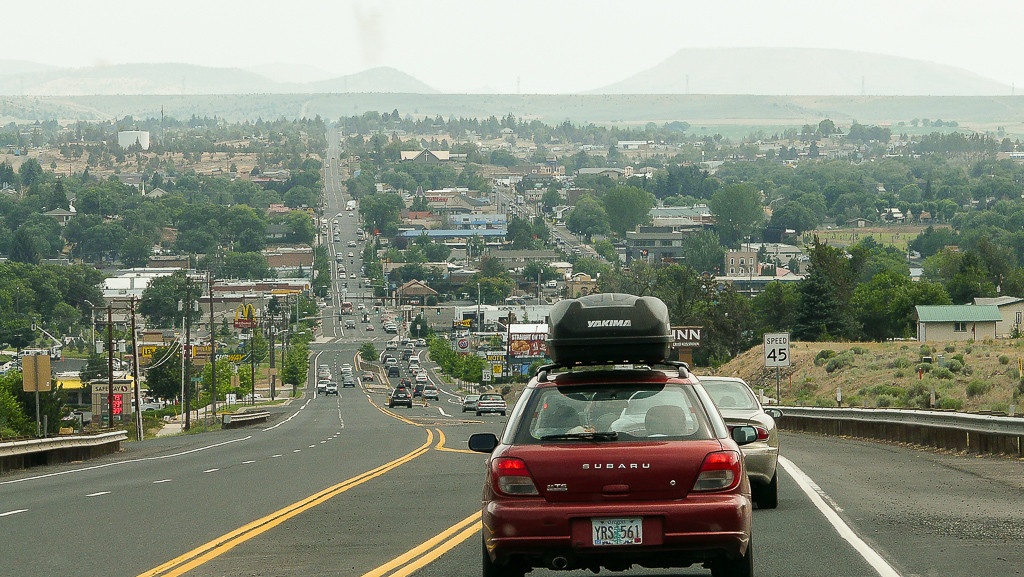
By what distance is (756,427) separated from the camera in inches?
664

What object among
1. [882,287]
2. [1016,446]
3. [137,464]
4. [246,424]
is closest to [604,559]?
[1016,446]

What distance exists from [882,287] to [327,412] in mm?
61240

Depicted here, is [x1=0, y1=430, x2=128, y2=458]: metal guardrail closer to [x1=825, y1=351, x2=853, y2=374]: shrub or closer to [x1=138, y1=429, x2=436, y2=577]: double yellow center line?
[x1=138, y1=429, x2=436, y2=577]: double yellow center line

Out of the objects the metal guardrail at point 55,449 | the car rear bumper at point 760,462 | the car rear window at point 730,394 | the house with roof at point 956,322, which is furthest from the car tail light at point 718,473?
the house with roof at point 956,322

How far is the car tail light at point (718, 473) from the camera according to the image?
11.0 metres

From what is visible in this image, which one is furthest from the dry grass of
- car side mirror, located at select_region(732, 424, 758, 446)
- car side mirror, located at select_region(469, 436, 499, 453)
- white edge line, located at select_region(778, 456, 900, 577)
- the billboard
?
the billboard

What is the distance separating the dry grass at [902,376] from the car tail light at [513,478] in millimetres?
37609

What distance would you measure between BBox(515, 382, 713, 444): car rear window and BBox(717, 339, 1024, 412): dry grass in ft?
121

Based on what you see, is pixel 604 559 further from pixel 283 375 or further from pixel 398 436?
pixel 283 375

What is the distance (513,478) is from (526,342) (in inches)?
5120

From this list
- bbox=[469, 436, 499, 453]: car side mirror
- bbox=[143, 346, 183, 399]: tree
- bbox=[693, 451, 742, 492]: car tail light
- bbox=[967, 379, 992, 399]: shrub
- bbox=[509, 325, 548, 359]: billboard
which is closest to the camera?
bbox=[693, 451, 742, 492]: car tail light

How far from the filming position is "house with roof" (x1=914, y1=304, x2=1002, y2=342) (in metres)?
101

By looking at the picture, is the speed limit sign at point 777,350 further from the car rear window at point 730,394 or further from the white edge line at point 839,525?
the car rear window at point 730,394

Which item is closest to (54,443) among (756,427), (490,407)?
(756,427)
